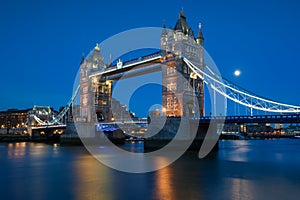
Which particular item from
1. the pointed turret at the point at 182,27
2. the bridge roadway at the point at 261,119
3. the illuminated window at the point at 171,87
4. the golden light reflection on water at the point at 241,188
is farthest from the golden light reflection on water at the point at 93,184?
the pointed turret at the point at 182,27

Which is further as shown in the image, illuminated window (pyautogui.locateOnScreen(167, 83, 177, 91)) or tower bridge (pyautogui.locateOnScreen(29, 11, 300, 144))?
illuminated window (pyautogui.locateOnScreen(167, 83, 177, 91))

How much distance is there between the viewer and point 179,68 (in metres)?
28.3

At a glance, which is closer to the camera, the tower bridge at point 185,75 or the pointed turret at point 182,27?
the tower bridge at point 185,75

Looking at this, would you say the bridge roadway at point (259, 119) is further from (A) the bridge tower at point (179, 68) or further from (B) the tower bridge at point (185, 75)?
(A) the bridge tower at point (179, 68)

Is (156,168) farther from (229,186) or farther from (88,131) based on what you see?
(88,131)

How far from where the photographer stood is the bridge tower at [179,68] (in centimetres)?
2817

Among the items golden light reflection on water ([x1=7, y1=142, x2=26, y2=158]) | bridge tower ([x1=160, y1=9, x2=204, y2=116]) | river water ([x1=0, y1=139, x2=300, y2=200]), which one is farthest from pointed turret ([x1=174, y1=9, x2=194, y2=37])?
golden light reflection on water ([x1=7, y1=142, x2=26, y2=158])

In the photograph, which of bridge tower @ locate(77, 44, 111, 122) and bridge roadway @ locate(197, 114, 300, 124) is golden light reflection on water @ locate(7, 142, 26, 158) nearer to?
bridge tower @ locate(77, 44, 111, 122)

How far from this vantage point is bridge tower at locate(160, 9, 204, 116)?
92.4 feet

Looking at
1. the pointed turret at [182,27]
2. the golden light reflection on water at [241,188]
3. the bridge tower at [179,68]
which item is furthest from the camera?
the pointed turret at [182,27]

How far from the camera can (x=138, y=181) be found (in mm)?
11992

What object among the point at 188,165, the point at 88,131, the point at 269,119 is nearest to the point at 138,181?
the point at 188,165

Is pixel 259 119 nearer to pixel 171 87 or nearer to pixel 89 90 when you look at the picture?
pixel 171 87

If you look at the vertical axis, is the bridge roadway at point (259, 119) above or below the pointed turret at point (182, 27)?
below
